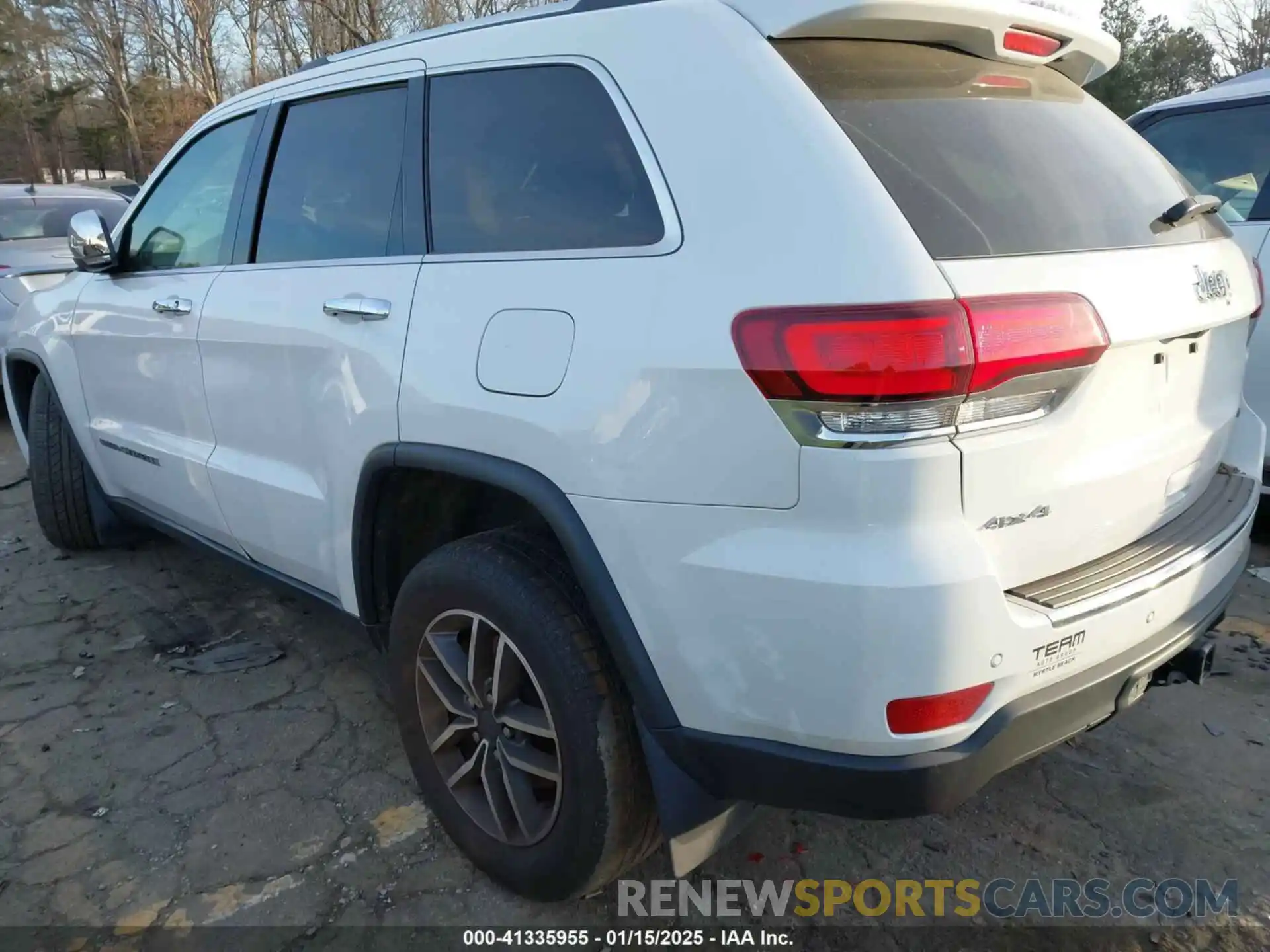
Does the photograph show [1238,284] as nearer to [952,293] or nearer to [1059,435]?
[1059,435]

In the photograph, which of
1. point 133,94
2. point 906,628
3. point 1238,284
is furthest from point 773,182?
point 133,94

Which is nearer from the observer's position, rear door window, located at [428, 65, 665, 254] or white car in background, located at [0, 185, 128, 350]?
rear door window, located at [428, 65, 665, 254]

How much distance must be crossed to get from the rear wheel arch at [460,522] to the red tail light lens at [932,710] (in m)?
0.41

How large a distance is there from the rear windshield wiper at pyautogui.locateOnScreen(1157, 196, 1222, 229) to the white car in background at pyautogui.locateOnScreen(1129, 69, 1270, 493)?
177cm

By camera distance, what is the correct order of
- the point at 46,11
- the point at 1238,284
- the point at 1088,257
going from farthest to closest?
the point at 46,11 → the point at 1238,284 → the point at 1088,257

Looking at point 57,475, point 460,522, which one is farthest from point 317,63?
point 57,475

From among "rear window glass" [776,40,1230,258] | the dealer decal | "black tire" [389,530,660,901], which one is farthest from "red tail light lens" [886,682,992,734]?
"rear window glass" [776,40,1230,258]

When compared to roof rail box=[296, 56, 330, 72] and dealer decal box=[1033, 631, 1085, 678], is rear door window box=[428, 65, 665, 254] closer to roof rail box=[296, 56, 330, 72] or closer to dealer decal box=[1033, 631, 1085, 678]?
roof rail box=[296, 56, 330, 72]

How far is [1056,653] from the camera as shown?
1.66m

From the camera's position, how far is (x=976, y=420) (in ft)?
5.07

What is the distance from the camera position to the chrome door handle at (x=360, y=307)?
2.23m

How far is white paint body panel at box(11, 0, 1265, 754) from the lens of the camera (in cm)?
152

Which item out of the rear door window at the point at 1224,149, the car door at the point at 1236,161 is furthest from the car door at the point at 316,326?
the rear door window at the point at 1224,149

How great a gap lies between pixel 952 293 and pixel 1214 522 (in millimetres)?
1025
